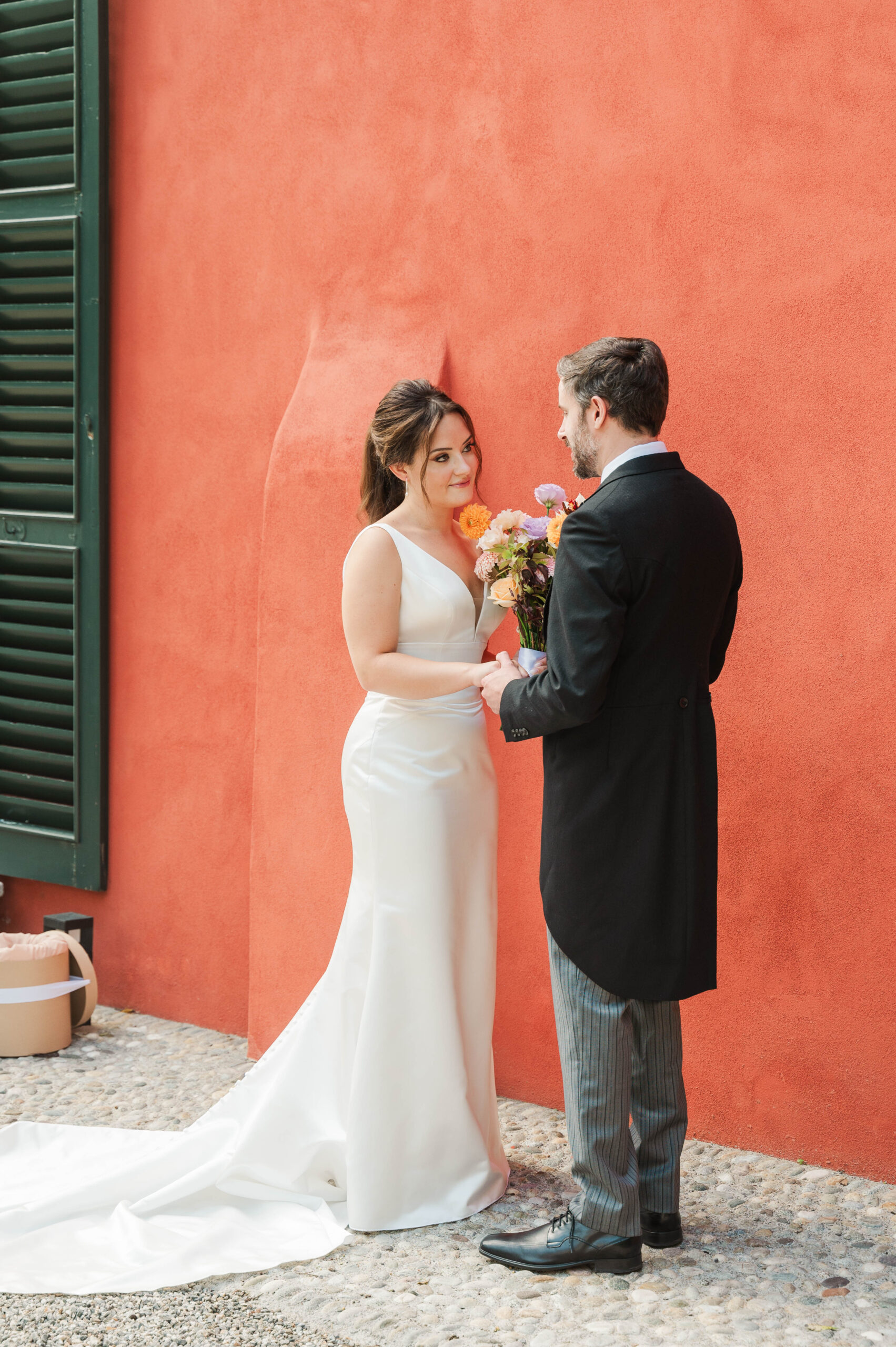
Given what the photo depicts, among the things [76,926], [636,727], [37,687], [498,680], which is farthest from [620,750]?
[37,687]

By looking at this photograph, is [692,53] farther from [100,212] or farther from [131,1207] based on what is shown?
[131,1207]

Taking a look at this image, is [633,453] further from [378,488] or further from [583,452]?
[378,488]

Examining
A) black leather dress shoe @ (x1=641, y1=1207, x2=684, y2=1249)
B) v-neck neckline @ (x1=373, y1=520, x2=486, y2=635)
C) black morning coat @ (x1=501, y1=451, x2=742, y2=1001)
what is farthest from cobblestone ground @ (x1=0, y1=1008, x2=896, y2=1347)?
v-neck neckline @ (x1=373, y1=520, x2=486, y2=635)

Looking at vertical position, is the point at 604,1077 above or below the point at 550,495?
below

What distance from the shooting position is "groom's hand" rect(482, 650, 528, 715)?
2994mm

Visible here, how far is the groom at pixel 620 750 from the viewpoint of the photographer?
2688 mm

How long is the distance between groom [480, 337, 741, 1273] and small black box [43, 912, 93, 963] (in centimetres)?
257

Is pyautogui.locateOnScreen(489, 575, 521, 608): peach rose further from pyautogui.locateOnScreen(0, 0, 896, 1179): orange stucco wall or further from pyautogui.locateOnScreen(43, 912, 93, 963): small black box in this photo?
pyautogui.locateOnScreen(43, 912, 93, 963): small black box

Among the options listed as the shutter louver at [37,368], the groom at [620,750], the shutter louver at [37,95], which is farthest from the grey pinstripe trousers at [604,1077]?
the shutter louver at [37,95]

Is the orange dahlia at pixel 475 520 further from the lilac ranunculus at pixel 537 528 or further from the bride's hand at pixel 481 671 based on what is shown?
the bride's hand at pixel 481 671

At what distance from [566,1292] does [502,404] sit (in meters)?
2.55

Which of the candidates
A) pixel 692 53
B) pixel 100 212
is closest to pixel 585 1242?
pixel 692 53

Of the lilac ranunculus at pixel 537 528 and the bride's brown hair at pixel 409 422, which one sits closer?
the lilac ranunculus at pixel 537 528

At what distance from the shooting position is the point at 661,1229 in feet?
10.1
